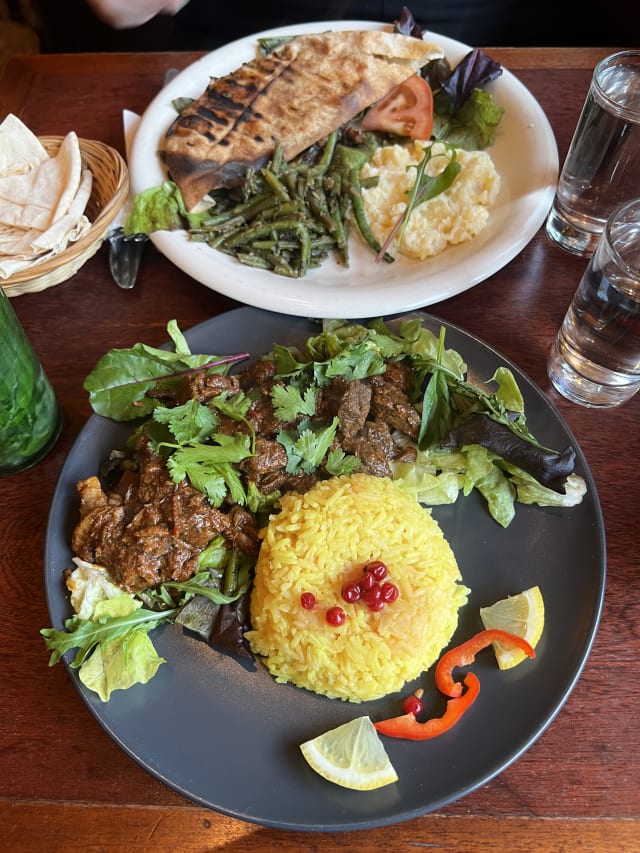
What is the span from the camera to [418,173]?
2299mm

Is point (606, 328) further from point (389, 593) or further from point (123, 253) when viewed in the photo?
point (123, 253)

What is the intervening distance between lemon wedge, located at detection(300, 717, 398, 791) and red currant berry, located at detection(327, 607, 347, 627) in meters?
0.21

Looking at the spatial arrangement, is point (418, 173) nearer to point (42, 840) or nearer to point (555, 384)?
point (555, 384)

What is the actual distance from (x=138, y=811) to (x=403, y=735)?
62cm

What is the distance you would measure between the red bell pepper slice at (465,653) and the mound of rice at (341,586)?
0.03 m

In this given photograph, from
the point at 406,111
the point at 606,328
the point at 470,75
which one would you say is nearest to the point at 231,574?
the point at 606,328

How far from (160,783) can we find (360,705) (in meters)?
0.47

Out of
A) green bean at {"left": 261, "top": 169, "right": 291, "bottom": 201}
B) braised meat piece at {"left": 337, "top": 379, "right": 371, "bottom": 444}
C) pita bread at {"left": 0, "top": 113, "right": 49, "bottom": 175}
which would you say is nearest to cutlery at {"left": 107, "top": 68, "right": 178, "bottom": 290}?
pita bread at {"left": 0, "top": 113, "right": 49, "bottom": 175}

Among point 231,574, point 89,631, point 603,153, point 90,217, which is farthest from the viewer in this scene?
point 90,217

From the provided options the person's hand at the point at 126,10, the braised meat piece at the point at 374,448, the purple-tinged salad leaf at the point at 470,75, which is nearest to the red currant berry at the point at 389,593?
the braised meat piece at the point at 374,448

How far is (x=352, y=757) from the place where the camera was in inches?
54.4

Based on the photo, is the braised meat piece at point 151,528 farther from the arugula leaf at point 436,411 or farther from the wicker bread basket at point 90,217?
the wicker bread basket at point 90,217

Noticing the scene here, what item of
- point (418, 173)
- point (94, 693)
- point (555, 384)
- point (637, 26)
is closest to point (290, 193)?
point (418, 173)

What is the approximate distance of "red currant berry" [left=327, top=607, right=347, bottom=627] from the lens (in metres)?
1.51
